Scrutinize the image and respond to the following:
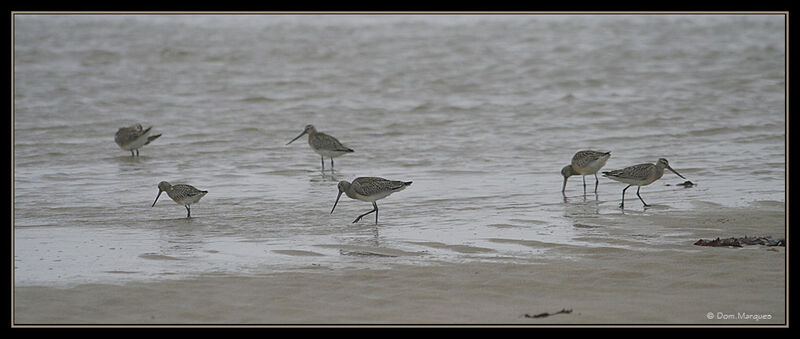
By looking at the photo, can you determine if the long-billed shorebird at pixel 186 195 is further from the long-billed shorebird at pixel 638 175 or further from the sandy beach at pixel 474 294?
the long-billed shorebird at pixel 638 175

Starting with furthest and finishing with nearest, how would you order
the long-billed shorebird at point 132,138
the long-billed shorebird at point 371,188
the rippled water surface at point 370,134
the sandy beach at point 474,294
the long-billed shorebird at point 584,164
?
the long-billed shorebird at point 132,138
the long-billed shorebird at point 584,164
the long-billed shorebird at point 371,188
the rippled water surface at point 370,134
the sandy beach at point 474,294

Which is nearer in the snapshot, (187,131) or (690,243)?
(690,243)

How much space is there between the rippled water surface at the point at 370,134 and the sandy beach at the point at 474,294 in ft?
1.17

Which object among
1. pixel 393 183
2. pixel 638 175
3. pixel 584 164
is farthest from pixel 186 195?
pixel 638 175

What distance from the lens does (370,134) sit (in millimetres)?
14508

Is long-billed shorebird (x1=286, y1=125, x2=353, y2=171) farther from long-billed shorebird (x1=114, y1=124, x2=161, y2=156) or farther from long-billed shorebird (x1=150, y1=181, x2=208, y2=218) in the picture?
long-billed shorebird (x1=150, y1=181, x2=208, y2=218)

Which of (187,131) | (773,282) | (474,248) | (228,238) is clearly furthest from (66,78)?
(773,282)

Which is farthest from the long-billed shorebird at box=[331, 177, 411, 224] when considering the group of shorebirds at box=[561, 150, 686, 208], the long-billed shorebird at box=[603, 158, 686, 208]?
the long-billed shorebird at box=[603, 158, 686, 208]

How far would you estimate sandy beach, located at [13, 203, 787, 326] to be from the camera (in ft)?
17.0

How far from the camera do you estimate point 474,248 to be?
6.81 m

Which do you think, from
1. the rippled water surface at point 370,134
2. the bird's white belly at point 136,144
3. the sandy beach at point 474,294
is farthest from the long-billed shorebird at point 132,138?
the sandy beach at point 474,294

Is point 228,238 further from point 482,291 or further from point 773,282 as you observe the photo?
point 773,282

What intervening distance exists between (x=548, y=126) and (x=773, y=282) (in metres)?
9.23

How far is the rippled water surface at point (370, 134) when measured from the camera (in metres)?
7.27
